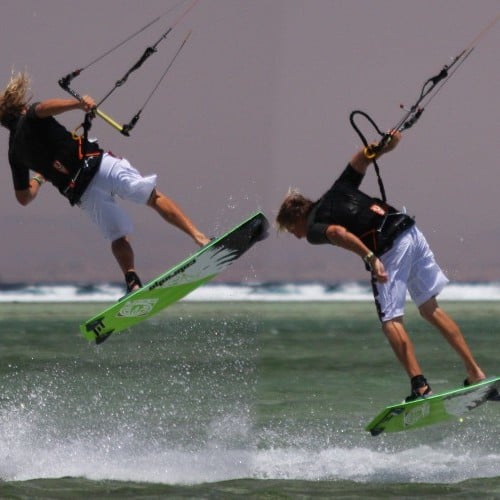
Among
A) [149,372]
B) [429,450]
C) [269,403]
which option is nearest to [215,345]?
[149,372]

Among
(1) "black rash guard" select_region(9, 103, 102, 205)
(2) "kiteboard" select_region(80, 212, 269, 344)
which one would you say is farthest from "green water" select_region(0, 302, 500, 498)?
(1) "black rash guard" select_region(9, 103, 102, 205)

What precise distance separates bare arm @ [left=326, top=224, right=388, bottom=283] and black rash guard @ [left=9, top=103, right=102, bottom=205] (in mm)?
2109

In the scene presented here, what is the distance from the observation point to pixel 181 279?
11.5 metres

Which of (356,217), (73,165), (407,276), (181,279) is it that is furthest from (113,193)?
(407,276)

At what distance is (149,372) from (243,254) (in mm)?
8180

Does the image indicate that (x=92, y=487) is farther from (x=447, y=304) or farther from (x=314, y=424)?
(x=447, y=304)

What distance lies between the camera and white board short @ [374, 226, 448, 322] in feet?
34.8

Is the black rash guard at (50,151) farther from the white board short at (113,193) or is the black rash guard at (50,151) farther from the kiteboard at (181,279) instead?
the kiteboard at (181,279)

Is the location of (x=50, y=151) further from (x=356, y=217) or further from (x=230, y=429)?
(x=230, y=429)

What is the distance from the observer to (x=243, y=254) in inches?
448

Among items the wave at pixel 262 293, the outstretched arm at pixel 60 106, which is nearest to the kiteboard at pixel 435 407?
the outstretched arm at pixel 60 106

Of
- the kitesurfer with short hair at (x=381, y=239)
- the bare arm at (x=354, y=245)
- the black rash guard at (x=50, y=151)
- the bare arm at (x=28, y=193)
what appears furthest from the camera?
the bare arm at (x=28, y=193)

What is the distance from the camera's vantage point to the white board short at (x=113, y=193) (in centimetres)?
1133

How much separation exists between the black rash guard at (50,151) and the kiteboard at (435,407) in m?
2.99
